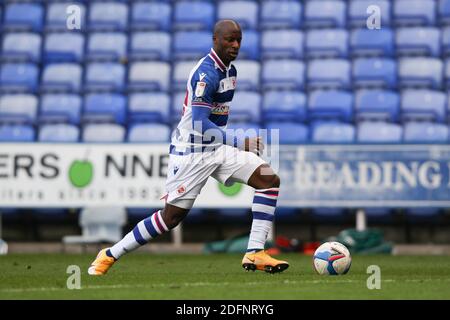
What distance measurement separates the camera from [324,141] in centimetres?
1291

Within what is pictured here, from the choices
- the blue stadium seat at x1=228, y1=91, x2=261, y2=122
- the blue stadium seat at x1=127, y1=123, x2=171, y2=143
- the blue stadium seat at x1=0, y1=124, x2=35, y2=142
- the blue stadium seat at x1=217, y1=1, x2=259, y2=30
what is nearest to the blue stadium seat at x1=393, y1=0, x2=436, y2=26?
the blue stadium seat at x1=217, y1=1, x2=259, y2=30

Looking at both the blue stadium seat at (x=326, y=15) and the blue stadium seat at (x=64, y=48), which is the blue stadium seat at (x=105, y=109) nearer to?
the blue stadium seat at (x=64, y=48)

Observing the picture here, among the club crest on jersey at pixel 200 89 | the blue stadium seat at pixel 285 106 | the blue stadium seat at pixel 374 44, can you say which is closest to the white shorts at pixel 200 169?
the club crest on jersey at pixel 200 89

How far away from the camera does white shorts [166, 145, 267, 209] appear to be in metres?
7.34

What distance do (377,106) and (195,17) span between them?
3446 mm

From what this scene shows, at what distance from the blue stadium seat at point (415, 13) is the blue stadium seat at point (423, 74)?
90cm

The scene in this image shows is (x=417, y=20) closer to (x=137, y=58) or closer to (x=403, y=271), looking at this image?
(x=137, y=58)

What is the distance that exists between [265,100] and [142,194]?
2.67 m

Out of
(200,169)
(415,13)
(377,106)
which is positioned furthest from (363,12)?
(200,169)

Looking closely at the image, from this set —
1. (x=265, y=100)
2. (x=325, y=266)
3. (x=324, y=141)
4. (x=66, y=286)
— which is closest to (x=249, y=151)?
(x=325, y=266)

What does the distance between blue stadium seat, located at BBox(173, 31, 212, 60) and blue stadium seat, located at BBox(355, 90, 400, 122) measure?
2.57 metres

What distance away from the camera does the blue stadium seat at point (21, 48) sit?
622 inches

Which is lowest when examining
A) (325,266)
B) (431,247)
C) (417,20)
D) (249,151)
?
(431,247)

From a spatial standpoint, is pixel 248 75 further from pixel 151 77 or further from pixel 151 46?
pixel 151 46
